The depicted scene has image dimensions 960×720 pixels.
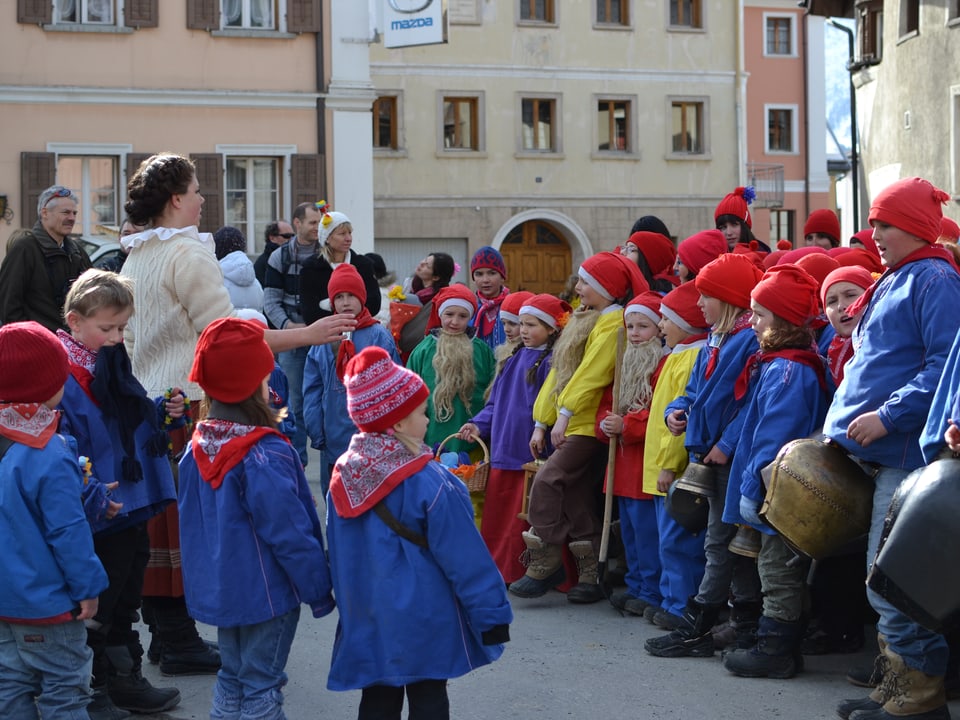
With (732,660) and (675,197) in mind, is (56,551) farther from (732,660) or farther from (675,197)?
(675,197)

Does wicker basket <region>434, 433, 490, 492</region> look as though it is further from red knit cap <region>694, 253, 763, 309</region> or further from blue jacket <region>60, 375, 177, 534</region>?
blue jacket <region>60, 375, 177, 534</region>

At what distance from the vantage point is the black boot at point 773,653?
5.89 metres

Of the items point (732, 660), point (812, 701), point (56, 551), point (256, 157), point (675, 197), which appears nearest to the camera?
point (56, 551)

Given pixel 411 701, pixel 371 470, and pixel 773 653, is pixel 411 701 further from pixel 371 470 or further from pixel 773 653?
pixel 773 653

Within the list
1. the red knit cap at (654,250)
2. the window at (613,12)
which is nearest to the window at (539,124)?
the window at (613,12)

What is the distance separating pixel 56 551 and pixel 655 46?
107ft

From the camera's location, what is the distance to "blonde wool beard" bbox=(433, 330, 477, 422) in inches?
340

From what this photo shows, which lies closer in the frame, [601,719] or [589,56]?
[601,719]

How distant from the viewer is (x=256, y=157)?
23453 millimetres

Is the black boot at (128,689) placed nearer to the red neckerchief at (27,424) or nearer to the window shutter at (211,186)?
the red neckerchief at (27,424)

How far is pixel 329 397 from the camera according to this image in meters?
8.29

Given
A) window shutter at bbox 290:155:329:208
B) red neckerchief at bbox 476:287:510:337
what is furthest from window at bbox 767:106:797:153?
red neckerchief at bbox 476:287:510:337

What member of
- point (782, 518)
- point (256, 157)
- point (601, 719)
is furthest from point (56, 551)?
point (256, 157)

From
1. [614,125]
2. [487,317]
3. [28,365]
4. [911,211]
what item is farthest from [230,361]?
[614,125]
